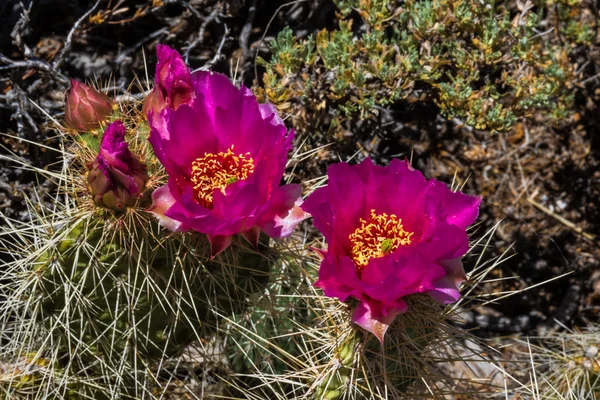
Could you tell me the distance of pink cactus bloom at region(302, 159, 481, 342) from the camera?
42.8 inches

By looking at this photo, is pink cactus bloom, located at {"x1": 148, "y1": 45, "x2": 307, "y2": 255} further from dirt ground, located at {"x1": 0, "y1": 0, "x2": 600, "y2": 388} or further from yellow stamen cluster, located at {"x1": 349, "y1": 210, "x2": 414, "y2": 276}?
dirt ground, located at {"x1": 0, "y1": 0, "x2": 600, "y2": 388}

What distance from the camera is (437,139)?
96.6 inches

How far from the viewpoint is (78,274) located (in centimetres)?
143

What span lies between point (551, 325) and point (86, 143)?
1637mm

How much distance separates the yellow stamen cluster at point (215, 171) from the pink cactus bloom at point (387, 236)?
0.16 meters

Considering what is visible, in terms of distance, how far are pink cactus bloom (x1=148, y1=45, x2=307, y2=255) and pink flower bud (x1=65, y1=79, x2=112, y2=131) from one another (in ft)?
0.61

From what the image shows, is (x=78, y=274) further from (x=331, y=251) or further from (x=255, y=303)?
(x=331, y=251)

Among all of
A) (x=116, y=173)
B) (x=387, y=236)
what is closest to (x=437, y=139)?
(x=387, y=236)

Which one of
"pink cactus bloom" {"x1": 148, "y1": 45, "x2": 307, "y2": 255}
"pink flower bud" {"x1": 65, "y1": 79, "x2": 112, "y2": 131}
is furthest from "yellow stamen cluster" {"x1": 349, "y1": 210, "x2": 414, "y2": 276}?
"pink flower bud" {"x1": 65, "y1": 79, "x2": 112, "y2": 131}

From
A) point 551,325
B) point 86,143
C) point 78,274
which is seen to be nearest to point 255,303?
point 78,274

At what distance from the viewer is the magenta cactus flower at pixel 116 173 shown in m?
1.20

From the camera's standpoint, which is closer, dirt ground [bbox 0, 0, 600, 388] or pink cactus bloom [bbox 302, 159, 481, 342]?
pink cactus bloom [bbox 302, 159, 481, 342]

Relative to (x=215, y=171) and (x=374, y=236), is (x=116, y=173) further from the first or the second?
(x=374, y=236)

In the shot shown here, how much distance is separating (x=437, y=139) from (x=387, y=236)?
1.30 metres
